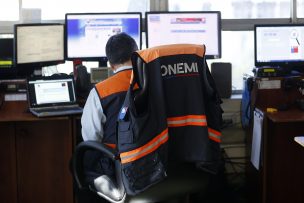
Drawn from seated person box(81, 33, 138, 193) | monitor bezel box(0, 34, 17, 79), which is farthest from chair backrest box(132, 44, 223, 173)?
monitor bezel box(0, 34, 17, 79)

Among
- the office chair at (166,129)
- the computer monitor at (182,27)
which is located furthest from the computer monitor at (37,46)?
the office chair at (166,129)

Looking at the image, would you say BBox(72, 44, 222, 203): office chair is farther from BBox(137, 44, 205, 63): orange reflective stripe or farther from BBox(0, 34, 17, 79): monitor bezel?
BBox(0, 34, 17, 79): monitor bezel

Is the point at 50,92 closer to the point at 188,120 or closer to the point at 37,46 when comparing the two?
the point at 37,46

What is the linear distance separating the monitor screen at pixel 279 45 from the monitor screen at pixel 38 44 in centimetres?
137

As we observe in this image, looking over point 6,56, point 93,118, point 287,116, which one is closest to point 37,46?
point 6,56

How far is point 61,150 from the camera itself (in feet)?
10.4

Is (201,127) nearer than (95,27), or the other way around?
(201,127)

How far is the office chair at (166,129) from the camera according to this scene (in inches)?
80.8

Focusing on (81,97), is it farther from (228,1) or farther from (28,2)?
(228,1)

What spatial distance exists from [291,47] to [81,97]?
5.00ft

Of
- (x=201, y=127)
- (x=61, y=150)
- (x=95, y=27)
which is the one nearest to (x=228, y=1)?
(x=95, y=27)

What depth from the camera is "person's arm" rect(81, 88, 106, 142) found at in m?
2.40

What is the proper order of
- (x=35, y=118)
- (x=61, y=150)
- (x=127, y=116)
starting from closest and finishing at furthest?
1. (x=127, y=116)
2. (x=35, y=118)
3. (x=61, y=150)

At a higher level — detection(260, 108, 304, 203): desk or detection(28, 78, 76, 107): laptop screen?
detection(28, 78, 76, 107): laptop screen
